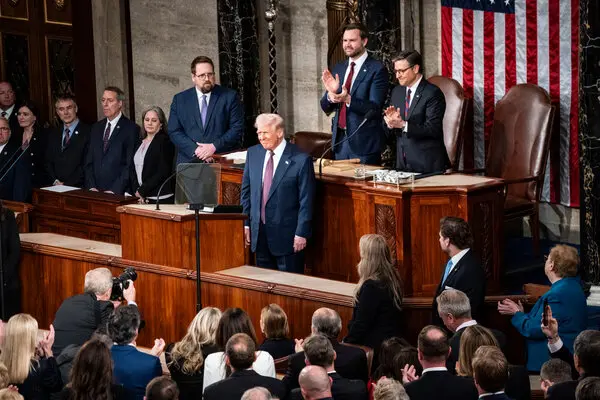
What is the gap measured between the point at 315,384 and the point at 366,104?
4.81 m

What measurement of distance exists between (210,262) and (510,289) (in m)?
2.58

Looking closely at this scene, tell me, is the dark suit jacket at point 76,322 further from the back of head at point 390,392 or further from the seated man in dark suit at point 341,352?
the back of head at point 390,392

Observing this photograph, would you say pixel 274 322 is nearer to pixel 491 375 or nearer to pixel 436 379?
pixel 436 379

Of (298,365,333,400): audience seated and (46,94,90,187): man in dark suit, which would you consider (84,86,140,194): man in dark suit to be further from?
(298,365,333,400): audience seated

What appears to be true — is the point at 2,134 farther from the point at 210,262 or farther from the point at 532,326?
the point at 532,326

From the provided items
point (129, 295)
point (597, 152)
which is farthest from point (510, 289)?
point (129, 295)

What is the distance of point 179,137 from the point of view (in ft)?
38.7

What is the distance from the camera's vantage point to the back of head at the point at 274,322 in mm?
7802

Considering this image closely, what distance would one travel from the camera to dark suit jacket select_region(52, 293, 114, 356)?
8336 millimetres

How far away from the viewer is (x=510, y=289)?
10750 millimetres

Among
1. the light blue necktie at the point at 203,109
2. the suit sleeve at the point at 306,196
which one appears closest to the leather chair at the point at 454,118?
the light blue necktie at the point at 203,109

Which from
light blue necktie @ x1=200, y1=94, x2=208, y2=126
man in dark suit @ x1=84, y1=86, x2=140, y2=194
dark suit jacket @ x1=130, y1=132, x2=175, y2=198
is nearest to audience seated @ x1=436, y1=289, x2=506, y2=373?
light blue necktie @ x1=200, y1=94, x2=208, y2=126

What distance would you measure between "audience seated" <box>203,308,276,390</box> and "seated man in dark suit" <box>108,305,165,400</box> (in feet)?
0.98

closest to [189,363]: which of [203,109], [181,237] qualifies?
[181,237]
